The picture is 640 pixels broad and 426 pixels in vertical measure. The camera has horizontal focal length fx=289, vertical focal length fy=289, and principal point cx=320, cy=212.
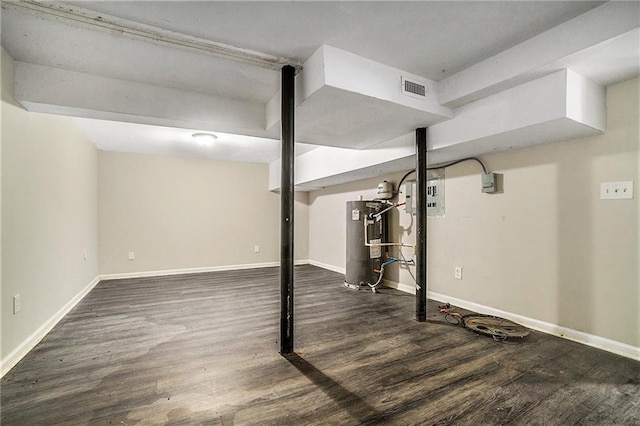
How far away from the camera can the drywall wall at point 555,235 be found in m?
2.26

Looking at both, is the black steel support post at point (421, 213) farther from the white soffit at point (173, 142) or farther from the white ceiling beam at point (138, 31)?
the white soffit at point (173, 142)

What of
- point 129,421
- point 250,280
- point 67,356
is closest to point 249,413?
point 129,421

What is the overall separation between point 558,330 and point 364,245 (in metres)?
2.39

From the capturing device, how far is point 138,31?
1.85 meters

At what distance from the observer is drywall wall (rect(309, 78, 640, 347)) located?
2256 millimetres

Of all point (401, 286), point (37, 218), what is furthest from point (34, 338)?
point (401, 286)

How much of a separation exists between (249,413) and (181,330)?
1548mm

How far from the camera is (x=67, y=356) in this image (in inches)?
88.9

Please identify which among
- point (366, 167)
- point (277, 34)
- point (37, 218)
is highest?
point (277, 34)

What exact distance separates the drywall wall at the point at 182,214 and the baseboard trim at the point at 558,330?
4.10 metres

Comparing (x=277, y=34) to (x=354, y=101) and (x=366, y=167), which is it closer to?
(x=354, y=101)

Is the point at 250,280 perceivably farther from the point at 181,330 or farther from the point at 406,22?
the point at 406,22

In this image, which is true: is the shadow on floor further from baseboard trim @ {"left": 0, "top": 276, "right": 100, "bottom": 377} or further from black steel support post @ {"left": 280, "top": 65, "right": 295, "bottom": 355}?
baseboard trim @ {"left": 0, "top": 276, "right": 100, "bottom": 377}

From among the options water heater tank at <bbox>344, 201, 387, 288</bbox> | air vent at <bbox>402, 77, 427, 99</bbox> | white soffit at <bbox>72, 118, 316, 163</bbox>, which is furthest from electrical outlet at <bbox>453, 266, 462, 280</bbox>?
white soffit at <bbox>72, 118, 316, 163</bbox>
